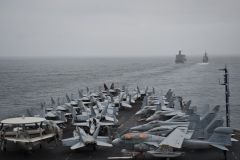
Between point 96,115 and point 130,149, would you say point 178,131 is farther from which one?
point 96,115

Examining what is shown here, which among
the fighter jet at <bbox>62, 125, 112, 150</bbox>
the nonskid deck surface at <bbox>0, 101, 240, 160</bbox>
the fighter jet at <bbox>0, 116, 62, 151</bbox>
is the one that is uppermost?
the fighter jet at <bbox>0, 116, 62, 151</bbox>

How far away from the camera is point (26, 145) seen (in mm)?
35969

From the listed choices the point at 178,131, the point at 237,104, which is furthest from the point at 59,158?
the point at 237,104

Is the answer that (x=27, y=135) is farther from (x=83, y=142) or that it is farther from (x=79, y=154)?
(x=83, y=142)

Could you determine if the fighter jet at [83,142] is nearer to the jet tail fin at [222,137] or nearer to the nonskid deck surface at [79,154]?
the nonskid deck surface at [79,154]

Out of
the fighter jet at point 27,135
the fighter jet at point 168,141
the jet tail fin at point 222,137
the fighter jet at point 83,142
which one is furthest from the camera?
the fighter jet at point 27,135

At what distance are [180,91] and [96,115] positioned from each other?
71.4 metres

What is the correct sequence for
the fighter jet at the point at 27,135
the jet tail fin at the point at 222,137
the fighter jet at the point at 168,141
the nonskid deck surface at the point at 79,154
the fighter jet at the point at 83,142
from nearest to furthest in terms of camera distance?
1. the fighter jet at the point at 168,141
2. the jet tail fin at the point at 222,137
3. the nonskid deck surface at the point at 79,154
4. the fighter jet at the point at 83,142
5. the fighter jet at the point at 27,135

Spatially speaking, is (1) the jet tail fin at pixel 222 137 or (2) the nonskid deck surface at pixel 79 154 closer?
(1) the jet tail fin at pixel 222 137

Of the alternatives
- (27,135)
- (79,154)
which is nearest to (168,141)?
(79,154)

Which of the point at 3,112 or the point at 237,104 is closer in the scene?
the point at 3,112

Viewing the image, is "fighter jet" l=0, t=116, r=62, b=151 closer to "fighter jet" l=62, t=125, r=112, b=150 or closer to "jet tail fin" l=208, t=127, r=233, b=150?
"fighter jet" l=62, t=125, r=112, b=150

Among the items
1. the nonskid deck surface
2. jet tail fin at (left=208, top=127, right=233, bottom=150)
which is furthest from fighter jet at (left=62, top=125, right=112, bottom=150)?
jet tail fin at (left=208, top=127, right=233, bottom=150)

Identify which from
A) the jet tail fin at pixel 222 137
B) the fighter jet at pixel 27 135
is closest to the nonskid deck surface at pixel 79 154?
the fighter jet at pixel 27 135
